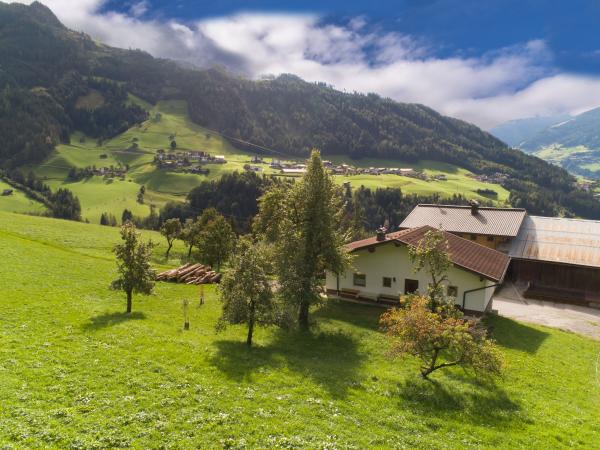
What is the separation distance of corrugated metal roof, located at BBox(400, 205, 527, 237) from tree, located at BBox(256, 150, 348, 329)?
32435 millimetres

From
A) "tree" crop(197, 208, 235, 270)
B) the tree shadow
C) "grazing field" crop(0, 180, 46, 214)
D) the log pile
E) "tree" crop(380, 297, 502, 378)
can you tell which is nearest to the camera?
"tree" crop(380, 297, 502, 378)

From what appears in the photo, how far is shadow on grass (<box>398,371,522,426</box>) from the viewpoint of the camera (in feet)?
63.7

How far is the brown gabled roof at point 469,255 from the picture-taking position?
123ft

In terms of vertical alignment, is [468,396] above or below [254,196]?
below

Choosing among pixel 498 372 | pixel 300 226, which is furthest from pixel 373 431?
pixel 300 226

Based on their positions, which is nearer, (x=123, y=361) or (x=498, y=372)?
(x=123, y=361)

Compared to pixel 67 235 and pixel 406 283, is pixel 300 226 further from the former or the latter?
pixel 67 235

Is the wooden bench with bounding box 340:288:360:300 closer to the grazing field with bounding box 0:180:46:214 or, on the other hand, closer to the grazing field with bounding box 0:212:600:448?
the grazing field with bounding box 0:212:600:448

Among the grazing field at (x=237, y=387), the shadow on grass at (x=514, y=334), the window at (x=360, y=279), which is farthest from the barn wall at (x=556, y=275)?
the window at (x=360, y=279)

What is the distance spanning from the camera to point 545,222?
211 ft

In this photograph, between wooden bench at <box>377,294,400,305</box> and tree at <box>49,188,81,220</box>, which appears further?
tree at <box>49,188,81,220</box>

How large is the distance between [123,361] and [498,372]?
66.9ft

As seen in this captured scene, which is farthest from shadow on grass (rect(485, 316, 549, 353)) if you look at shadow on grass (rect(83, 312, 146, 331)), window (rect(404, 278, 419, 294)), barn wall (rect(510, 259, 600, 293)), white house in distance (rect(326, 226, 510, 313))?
shadow on grass (rect(83, 312, 146, 331))

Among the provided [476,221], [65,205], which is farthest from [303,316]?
[65,205]
